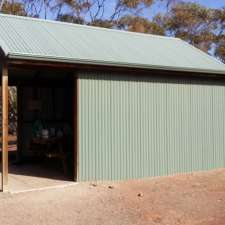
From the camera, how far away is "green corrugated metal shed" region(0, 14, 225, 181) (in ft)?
32.6

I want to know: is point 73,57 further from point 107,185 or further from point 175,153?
point 175,153

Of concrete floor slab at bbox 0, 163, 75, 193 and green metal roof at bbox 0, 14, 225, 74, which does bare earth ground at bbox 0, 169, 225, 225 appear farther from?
green metal roof at bbox 0, 14, 225, 74

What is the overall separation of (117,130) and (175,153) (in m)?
1.90

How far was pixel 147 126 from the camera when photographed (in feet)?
36.0

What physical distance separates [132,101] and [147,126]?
746 millimetres

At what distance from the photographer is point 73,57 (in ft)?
31.2

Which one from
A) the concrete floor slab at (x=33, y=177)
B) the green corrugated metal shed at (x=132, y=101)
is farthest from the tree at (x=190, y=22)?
the concrete floor slab at (x=33, y=177)

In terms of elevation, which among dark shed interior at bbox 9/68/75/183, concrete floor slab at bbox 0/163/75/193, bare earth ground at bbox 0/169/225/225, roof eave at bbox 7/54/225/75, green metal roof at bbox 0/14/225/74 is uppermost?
green metal roof at bbox 0/14/225/74

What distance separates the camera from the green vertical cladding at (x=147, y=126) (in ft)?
33.1

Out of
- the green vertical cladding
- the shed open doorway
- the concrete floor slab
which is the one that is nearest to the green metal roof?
the green vertical cladding

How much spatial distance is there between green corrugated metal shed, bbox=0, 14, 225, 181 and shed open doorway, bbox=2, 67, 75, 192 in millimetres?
1435

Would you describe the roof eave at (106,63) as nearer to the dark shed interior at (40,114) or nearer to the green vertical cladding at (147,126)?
the green vertical cladding at (147,126)

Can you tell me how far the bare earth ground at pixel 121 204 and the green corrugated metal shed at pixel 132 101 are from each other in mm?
863

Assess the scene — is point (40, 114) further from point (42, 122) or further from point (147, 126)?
point (147, 126)
